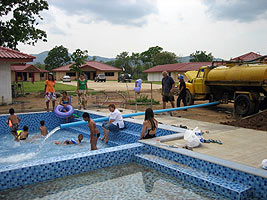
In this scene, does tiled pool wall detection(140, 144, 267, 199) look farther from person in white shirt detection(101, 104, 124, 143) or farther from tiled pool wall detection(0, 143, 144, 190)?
person in white shirt detection(101, 104, 124, 143)

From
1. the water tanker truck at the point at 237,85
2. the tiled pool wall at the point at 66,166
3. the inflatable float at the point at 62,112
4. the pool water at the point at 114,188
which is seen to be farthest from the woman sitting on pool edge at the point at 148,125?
the water tanker truck at the point at 237,85

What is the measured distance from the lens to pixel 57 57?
306ft

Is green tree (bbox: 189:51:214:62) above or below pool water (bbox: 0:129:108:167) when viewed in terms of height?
above

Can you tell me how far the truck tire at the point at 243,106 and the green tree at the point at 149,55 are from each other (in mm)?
71190

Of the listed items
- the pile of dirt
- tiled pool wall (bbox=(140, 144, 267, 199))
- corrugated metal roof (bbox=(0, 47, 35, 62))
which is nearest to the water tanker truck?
the pile of dirt

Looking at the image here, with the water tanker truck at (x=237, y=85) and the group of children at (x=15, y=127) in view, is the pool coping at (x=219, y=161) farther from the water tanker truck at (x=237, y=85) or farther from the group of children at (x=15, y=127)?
the water tanker truck at (x=237, y=85)

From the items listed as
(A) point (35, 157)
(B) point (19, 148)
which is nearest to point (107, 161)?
(A) point (35, 157)

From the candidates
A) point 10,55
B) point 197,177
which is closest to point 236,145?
point 197,177

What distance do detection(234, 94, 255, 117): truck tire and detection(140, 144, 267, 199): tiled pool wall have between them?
6.65 m

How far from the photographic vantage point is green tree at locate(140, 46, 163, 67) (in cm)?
8379

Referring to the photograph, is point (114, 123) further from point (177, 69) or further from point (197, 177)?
point (177, 69)

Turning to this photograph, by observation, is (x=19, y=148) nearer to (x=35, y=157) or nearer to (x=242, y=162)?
(x=35, y=157)

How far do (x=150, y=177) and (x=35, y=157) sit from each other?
434 cm

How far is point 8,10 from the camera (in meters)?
24.2
